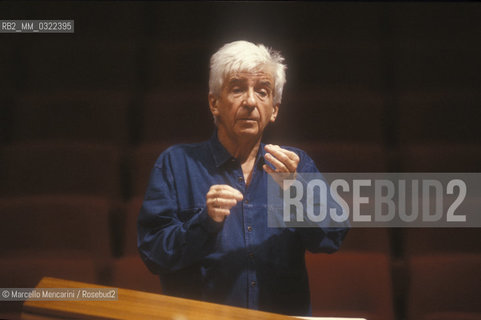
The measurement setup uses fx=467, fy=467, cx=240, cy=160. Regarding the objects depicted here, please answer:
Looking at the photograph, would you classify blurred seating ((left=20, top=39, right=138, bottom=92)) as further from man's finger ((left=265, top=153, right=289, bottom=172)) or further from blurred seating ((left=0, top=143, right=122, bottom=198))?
man's finger ((left=265, top=153, right=289, bottom=172))

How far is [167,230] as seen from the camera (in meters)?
0.61

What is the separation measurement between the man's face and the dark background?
29 millimetres

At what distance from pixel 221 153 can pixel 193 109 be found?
9 centimetres

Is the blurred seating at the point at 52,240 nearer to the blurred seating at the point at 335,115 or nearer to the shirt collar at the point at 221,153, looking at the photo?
the shirt collar at the point at 221,153

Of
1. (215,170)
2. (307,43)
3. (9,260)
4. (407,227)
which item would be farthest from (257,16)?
(9,260)

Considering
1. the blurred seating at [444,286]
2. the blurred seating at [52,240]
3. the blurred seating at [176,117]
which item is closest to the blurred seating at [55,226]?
the blurred seating at [52,240]

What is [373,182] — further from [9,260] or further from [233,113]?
[9,260]

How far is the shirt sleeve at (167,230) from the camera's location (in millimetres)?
603

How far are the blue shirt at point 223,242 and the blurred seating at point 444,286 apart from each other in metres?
0.12

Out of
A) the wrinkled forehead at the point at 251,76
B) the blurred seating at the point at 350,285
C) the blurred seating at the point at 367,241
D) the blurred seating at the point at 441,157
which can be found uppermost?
the wrinkled forehead at the point at 251,76

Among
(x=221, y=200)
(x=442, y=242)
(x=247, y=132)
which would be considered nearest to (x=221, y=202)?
(x=221, y=200)

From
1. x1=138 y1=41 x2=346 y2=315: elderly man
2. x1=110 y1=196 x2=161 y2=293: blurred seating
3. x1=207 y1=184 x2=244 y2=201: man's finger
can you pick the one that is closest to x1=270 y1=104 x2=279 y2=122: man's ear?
x1=138 y1=41 x2=346 y2=315: elderly man

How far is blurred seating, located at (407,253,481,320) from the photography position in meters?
0.62

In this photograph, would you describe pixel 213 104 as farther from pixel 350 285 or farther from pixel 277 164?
pixel 350 285
